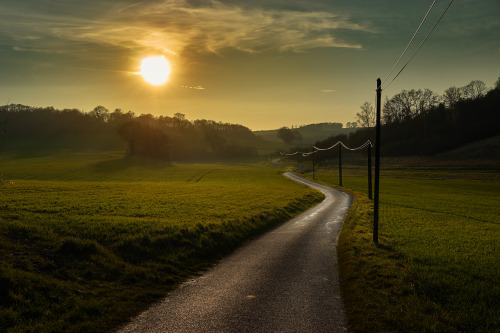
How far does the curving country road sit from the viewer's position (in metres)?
10.2

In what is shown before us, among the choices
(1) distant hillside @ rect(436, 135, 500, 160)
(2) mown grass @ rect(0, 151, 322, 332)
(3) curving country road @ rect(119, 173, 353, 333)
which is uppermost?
(1) distant hillside @ rect(436, 135, 500, 160)

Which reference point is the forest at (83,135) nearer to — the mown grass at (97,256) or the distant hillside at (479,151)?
the mown grass at (97,256)

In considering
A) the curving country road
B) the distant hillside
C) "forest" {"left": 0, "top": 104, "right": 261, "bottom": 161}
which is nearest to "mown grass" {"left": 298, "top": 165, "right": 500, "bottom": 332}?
the curving country road

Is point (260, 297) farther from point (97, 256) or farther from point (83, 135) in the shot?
point (83, 135)

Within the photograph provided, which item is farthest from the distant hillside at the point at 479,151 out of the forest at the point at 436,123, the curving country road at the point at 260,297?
the curving country road at the point at 260,297

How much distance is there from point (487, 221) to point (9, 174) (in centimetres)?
9482

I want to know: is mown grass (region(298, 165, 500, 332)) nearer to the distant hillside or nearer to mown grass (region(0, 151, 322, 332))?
mown grass (region(0, 151, 322, 332))

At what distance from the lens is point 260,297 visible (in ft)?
40.3

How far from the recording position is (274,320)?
412 inches

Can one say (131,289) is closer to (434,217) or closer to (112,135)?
(434,217)

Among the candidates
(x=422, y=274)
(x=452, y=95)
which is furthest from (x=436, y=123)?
A: (x=422, y=274)

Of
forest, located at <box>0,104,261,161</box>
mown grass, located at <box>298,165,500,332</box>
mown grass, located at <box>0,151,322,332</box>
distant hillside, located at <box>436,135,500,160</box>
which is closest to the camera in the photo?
mown grass, located at <box>298,165,500,332</box>

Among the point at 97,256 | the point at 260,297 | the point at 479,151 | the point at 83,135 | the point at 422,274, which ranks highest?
the point at 83,135

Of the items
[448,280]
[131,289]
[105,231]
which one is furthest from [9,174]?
[448,280]
